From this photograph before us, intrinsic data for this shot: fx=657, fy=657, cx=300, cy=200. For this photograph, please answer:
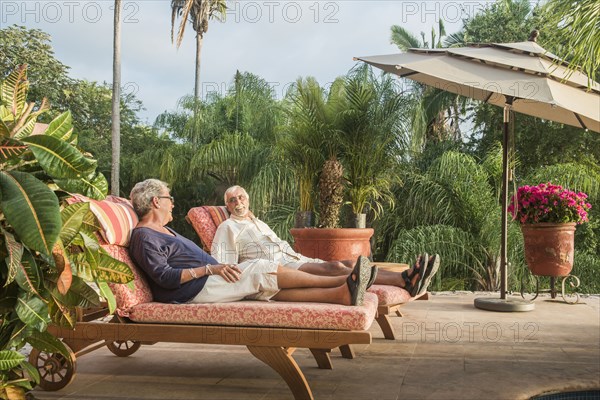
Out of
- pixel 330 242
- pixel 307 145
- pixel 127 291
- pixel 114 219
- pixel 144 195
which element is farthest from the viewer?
pixel 307 145

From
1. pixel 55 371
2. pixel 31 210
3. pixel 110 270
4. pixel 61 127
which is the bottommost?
pixel 55 371

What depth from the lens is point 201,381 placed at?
3.49m

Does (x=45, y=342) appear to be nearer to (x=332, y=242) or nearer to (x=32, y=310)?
(x=32, y=310)

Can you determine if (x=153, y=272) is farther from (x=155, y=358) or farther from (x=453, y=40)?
(x=453, y=40)

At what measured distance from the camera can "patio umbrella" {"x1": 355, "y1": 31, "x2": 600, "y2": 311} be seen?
5410 millimetres

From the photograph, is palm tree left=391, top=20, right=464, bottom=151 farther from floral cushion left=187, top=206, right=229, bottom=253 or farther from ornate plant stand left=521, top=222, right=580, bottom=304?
floral cushion left=187, top=206, right=229, bottom=253

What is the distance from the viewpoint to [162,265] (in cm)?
337

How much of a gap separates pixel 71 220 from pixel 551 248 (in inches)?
216

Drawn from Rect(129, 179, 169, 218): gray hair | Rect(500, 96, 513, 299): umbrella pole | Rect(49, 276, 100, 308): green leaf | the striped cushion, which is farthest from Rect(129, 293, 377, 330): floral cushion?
Rect(500, 96, 513, 299): umbrella pole

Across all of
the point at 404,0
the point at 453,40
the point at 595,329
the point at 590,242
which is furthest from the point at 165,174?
the point at 595,329

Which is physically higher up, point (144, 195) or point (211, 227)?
point (144, 195)

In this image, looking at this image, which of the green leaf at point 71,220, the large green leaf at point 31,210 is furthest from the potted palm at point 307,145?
the large green leaf at point 31,210

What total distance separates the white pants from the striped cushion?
0.49 m

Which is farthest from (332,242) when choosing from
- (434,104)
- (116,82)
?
(434,104)
